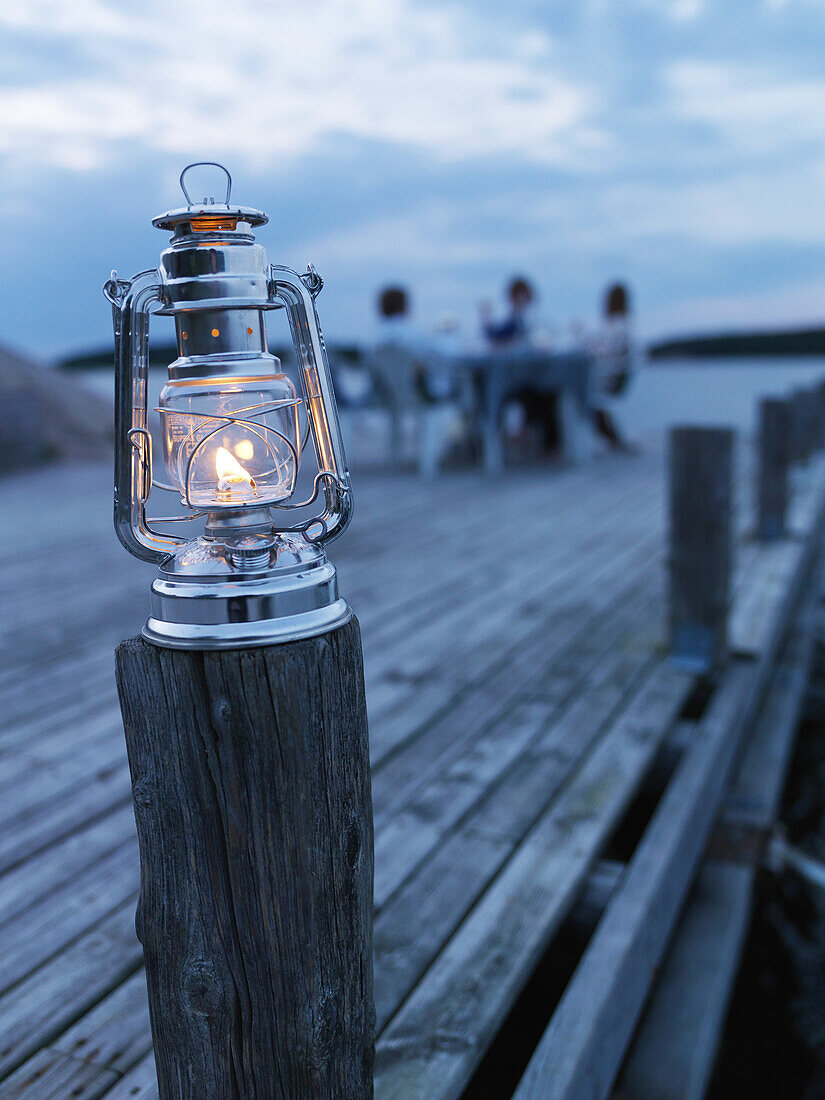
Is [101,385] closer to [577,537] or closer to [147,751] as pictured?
[577,537]

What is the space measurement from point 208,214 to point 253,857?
0.63 metres

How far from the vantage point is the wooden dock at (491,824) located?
1.36 meters

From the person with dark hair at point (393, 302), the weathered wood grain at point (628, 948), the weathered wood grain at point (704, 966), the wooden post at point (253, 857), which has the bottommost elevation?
the weathered wood grain at point (704, 966)

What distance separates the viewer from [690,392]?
45.4 ft

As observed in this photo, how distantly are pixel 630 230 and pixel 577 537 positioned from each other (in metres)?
9.51

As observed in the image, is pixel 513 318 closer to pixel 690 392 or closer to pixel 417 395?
pixel 417 395

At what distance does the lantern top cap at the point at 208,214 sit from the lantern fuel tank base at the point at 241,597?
1.03 feet

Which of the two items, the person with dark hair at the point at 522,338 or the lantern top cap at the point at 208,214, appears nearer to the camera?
the lantern top cap at the point at 208,214

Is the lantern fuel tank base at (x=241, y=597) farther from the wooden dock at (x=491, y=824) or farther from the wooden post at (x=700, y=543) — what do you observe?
the wooden post at (x=700, y=543)

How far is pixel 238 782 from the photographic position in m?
0.86

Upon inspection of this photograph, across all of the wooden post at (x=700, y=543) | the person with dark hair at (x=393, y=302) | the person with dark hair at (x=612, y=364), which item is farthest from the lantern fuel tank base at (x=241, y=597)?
Answer: the person with dark hair at (x=612, y=364)

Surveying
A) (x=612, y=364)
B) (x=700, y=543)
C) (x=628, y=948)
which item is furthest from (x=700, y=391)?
(x=628, y=948)

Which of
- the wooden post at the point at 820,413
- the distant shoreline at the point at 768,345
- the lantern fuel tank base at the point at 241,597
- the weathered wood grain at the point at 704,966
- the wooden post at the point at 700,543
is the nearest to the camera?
the lantern fuel tank base at the point at 241,597

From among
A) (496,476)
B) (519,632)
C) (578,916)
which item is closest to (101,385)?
(496,476)
